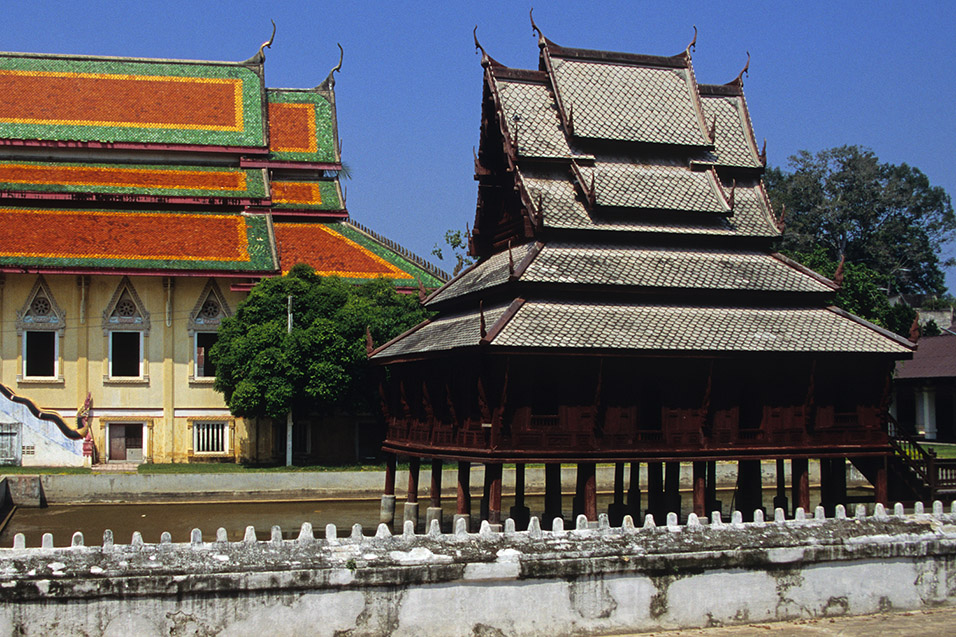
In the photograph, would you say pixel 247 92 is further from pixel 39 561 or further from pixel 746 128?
pixel 39 561

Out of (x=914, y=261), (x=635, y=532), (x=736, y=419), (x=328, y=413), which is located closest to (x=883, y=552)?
(x=635, y=532)

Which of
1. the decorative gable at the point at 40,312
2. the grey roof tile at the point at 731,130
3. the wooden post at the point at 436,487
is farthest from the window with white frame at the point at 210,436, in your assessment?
the grey roof tile at the point at 731,130

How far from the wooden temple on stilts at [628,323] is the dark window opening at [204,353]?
17121 mm

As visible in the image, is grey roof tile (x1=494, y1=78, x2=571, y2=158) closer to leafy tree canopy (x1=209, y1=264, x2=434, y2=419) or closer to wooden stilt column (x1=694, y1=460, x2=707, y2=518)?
wooden stilt column (x1=694, y1=460, x2=707, y2=518)

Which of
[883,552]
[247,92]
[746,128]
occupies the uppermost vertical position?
[247,92]

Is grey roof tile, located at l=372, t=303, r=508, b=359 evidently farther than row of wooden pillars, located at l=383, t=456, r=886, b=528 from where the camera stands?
No

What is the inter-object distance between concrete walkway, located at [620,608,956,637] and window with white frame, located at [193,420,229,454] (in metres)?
32.1

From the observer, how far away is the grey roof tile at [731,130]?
3003cm

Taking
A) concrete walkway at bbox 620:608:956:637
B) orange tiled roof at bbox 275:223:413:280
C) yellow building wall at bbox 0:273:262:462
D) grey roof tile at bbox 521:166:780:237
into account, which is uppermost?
orange tiled roof at bbox 275:223:413:280

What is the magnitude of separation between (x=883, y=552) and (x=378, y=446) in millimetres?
30352

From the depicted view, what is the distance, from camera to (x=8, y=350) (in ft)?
146

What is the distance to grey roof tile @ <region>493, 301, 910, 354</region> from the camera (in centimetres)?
2398

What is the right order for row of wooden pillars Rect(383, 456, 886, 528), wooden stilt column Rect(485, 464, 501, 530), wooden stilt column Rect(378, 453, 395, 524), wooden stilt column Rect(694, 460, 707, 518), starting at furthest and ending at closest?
1. wooden stilt column Rect(378, 453, 395, 524)
2. row of wooden pillars Rect(383, 456, 886, 528)
3. wooden stilt column Rect(694, 460, 707, 518)
4. wooden stilt column Rect(485, 464, 501, 530)

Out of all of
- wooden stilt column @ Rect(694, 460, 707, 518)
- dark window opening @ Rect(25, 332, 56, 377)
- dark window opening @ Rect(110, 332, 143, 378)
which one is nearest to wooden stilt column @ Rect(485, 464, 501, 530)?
wooden stilt column @ Rect(694, 460, 707, 518)
